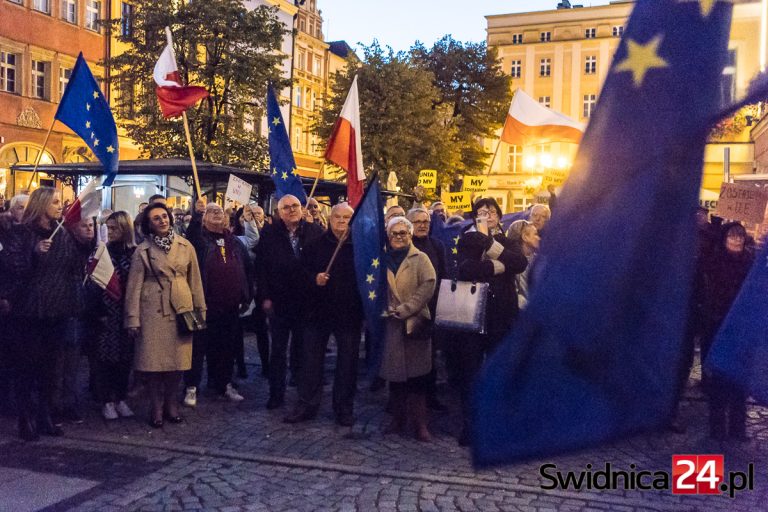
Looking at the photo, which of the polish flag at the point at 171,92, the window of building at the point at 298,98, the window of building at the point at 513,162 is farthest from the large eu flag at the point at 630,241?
the window of building at the point at 298,98

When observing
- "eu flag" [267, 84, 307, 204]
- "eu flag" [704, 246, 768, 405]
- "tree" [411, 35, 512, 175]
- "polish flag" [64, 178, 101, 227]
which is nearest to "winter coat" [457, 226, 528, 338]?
"polish flag" [64, 178, 101, 227]

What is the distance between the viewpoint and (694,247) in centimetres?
168

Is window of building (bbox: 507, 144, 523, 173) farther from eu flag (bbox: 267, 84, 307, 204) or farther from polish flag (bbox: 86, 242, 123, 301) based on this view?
polish flag (bbox: 86, 242, 123, 301)

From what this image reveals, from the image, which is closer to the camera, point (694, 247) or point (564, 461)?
point (694, 247)

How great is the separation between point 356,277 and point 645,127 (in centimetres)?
506

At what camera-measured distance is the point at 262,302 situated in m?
7.56

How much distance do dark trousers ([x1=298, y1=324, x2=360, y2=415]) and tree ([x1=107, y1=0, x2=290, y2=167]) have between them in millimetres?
17278

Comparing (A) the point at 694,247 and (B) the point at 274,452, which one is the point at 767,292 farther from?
(B) the point at 274,452

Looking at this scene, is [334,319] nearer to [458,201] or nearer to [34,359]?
[34,359]

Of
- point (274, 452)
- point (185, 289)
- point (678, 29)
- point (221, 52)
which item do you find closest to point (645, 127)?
point (678, 29)

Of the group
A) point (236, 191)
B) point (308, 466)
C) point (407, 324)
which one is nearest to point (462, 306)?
point (407, 324)

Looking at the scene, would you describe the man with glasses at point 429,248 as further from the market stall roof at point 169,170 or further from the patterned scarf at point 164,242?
the market stall roof at point 169,170

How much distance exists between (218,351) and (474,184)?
8.13 meters

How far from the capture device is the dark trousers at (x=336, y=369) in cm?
687
